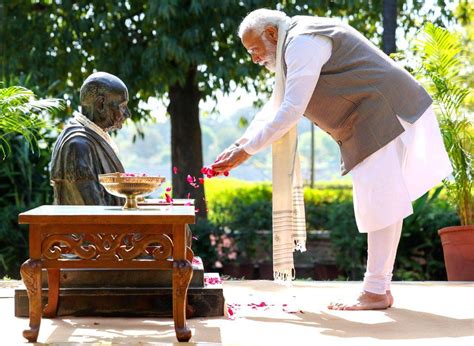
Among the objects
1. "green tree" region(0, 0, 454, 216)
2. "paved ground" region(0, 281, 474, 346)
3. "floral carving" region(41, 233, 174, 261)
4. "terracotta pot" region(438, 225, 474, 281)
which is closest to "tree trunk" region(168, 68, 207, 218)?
"green tree" region(0, 0, 454, 216)

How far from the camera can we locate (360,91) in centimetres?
495

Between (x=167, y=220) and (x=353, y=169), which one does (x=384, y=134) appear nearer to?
(x=353, y=169)

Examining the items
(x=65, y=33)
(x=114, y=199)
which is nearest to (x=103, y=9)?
(x=65, y=33)

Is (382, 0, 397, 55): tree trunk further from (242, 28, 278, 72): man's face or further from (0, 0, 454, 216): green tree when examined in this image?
(242, 28, 278, 72): man's face

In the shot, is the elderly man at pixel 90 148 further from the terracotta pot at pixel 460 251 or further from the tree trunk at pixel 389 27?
the tree trunk at pixel 389 27

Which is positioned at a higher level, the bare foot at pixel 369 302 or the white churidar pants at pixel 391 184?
the white churidar pants at pixel 391 184

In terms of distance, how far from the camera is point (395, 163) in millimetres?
4984

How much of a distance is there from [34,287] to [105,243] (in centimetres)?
35

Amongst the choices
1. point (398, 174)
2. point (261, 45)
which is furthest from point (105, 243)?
point (398, 174)

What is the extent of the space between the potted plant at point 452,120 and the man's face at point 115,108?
9.84 ft

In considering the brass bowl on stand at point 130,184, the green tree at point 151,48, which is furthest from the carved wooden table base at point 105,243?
the green tree at point 151,48

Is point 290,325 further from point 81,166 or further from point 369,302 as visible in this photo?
point 81,166

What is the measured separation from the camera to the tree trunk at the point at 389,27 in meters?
9.64

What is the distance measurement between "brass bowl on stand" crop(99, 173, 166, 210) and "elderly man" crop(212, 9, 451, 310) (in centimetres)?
64
